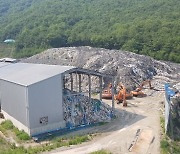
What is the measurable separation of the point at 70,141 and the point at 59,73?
4.44m

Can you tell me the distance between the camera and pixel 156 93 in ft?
115

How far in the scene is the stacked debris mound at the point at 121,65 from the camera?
37.6 metres

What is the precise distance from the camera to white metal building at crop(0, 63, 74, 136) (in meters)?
23.7

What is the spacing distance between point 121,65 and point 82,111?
46.3 feet

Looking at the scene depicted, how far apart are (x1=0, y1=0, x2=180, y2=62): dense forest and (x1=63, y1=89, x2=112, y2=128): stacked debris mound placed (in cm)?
2900

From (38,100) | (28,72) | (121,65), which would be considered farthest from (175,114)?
(121,65)

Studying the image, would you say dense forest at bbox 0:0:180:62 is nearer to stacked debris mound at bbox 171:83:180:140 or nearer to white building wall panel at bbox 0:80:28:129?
stacked debris mound at bbox 171:83:180:140

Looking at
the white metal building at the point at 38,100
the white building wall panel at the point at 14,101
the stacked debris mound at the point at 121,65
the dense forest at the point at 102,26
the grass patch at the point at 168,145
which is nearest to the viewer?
the grass patch at the point at 168,145

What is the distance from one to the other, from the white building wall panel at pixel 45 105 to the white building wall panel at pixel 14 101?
57 cm

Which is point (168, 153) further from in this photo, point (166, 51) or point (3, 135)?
point (166, 51)

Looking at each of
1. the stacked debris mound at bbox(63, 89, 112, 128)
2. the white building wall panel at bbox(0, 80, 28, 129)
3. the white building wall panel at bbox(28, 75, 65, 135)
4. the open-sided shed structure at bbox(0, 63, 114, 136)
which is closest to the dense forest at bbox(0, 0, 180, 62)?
the stacked debris mound at bbox(63, 89, 112, 128)

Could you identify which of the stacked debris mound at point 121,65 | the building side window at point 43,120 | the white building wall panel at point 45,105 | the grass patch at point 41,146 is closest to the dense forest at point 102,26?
the stacked debris mound at point 121,65

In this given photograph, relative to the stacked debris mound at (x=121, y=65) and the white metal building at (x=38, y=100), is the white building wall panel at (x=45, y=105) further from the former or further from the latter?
the stacked debris mound at (x=121, y=65)

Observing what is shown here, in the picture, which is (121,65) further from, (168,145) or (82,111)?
(168,145)
